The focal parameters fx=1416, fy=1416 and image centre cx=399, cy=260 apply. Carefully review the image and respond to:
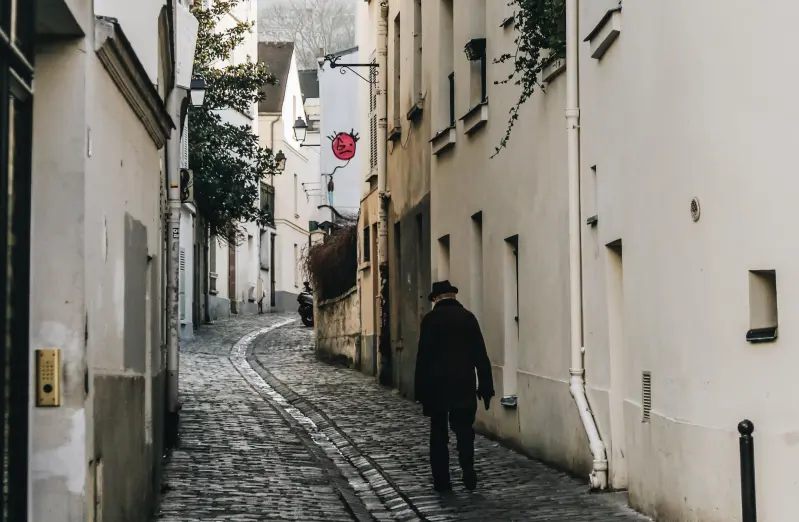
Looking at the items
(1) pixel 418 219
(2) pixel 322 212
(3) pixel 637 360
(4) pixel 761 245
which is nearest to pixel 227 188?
(2) pixel 322 212

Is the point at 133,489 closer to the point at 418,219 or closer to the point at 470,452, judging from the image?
the point at 470,452

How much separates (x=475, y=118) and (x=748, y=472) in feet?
31.0

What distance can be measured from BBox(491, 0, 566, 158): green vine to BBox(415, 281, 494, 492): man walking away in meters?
2.35

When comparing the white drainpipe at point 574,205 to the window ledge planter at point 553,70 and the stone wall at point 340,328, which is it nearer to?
the window ledge planter at point 553,70

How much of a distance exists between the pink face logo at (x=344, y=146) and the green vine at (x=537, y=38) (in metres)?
20.3

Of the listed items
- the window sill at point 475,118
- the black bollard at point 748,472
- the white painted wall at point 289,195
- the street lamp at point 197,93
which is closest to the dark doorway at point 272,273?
the white painted wall at point 289,195

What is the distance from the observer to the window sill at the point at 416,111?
19.9 meters

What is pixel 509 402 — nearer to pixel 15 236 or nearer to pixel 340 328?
pixel 15 236

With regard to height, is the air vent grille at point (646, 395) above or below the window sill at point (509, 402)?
above

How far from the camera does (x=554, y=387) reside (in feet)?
41.1

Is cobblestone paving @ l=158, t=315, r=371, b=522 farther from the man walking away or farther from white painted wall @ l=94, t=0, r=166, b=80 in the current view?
white painted wall @ l=94, t=0, r=166, b=80

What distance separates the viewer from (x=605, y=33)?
10461 mm

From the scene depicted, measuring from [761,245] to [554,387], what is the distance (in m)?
5.46

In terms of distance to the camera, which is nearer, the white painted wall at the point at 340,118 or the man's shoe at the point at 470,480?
the man's shoe at the point at 470,480
